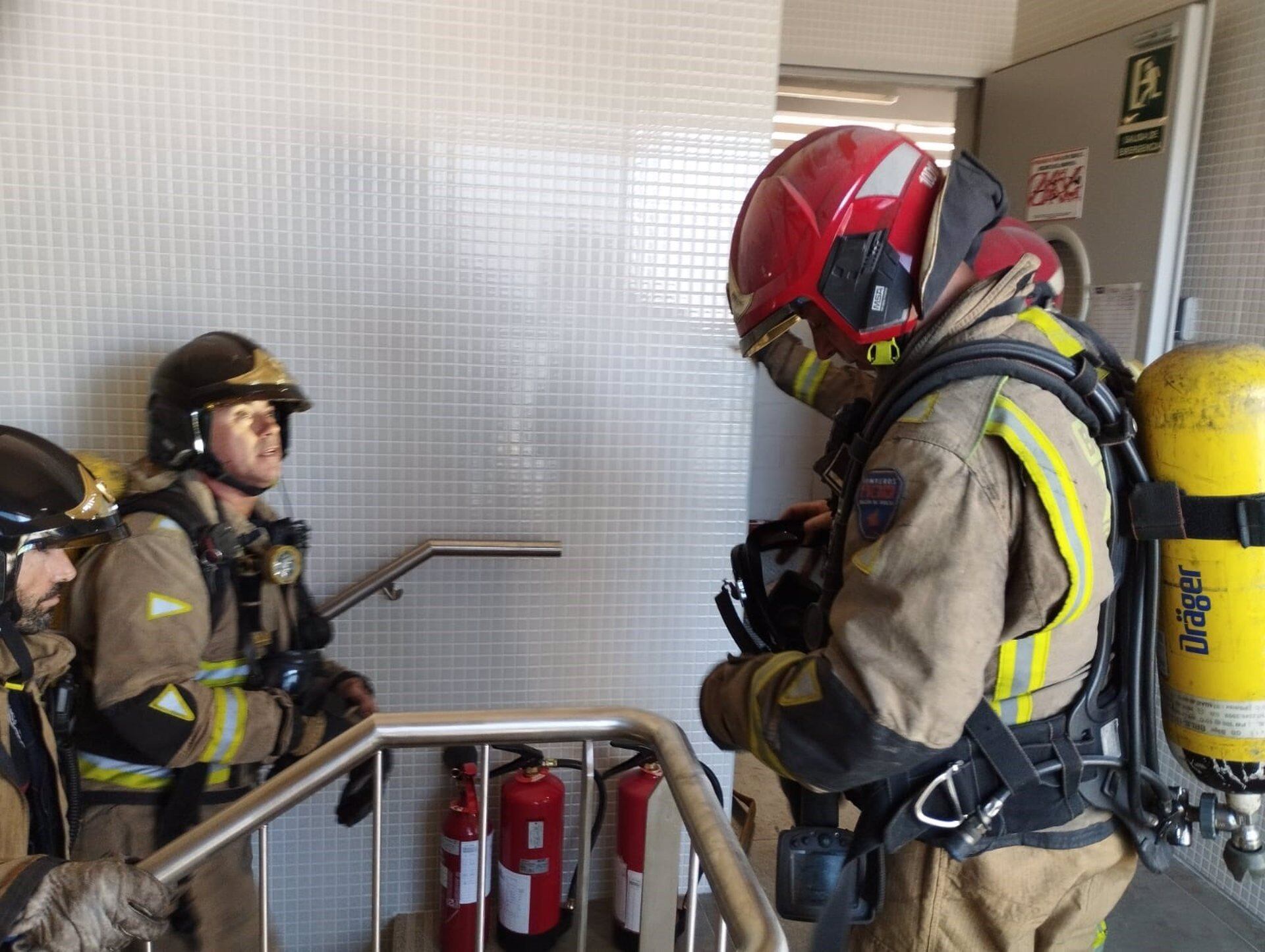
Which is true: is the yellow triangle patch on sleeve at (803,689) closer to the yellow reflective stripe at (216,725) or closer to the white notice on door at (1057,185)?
the yellow reflective stripe at (216,725)

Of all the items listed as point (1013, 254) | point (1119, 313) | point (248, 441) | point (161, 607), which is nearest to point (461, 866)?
point (161, 607)

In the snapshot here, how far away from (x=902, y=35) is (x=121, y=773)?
3813 mm

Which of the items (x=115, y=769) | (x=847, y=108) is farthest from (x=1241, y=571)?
(x=847, y=108)

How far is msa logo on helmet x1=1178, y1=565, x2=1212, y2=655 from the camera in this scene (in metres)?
1.44

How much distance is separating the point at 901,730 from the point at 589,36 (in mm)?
2165

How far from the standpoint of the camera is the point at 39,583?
1.59 m

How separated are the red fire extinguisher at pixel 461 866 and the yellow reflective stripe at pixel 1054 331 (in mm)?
2007

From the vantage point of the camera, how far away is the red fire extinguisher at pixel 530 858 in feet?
8.96

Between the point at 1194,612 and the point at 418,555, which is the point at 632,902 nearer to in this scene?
the point at 418,555

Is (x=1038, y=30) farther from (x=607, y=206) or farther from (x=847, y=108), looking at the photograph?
(x=607, y=206)

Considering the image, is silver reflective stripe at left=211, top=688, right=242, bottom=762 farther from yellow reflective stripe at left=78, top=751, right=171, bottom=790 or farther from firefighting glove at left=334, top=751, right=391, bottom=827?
firefighting glove at left=334, top=751, right=391, bottom=827

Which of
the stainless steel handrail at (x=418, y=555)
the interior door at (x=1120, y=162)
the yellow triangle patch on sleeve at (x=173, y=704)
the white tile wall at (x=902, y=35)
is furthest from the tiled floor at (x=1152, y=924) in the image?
the white tile wall at (x=902, y=35)

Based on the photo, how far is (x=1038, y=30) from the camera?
3.78m

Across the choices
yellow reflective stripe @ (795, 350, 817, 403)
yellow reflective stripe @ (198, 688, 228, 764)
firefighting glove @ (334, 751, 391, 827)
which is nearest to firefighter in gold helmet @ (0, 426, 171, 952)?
yellow reflective stripe @ (198, 688, 228, 764)
